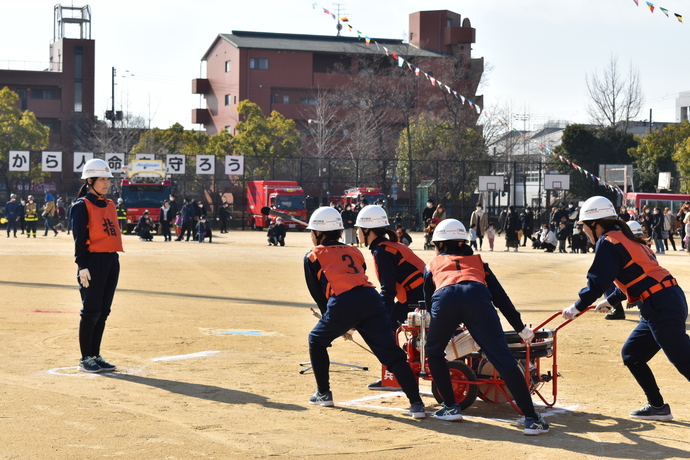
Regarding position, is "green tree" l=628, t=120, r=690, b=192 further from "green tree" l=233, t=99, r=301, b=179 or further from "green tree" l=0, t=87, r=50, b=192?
"green tree" l=0, t=87, r=50, b=192

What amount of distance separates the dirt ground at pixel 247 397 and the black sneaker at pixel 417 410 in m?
0.06

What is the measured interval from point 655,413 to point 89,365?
515cm

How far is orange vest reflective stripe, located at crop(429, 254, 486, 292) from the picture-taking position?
6098 millimetres

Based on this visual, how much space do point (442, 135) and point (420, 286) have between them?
162 ft

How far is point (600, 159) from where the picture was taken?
58.3 m

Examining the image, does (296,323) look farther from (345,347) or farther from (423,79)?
(423,79)

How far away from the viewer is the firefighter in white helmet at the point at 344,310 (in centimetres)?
650

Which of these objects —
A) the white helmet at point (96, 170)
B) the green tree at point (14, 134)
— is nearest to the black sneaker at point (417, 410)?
the white helmet at point (96, 170)

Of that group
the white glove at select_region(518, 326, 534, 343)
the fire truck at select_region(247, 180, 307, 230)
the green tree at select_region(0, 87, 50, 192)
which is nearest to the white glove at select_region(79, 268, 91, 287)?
the white glove at select_region(518, 326, 534, 343)

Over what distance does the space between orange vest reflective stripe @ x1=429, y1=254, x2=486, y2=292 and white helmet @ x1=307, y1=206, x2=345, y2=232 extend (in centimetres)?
96

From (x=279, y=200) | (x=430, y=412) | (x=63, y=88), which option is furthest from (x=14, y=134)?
(x=430, y=412)

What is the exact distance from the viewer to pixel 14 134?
2362 inches

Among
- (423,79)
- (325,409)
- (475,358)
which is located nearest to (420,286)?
(475,358)

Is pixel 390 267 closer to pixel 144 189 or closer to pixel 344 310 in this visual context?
pixel 344 310
